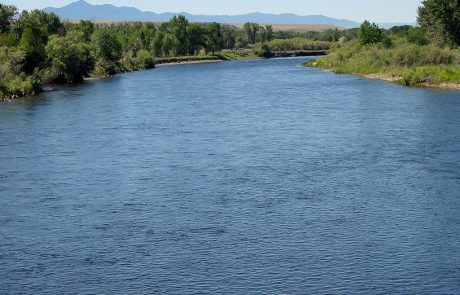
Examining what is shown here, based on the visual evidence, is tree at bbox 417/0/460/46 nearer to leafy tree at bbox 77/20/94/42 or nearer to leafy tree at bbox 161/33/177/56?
leafy tree at bbox 77/20/94/42

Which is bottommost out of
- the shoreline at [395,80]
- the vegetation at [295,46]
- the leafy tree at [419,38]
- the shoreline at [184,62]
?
the shoreline at [184,62]

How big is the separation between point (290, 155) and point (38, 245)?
17.2 meters

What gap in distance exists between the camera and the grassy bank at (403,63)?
74125mm

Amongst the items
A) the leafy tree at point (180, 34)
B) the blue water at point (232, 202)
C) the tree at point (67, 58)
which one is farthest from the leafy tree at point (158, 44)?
the blue water at point (232, 202)

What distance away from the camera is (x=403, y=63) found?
88250 mm

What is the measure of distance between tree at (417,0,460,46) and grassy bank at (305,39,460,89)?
7.98 ft

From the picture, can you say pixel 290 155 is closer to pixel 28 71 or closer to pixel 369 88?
pixel 369 88

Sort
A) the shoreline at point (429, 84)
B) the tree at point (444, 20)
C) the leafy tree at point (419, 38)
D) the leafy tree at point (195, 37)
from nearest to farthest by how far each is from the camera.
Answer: the shoreline at point (429, 84) → the tree at point (444, 20) → the leafy tree at point (419, 38) → the leafy tree at point (195, 37)

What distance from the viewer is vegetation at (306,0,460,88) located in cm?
7462

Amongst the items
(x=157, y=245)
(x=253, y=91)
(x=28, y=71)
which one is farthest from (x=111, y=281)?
(x=28, y=71)

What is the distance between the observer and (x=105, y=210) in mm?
28219

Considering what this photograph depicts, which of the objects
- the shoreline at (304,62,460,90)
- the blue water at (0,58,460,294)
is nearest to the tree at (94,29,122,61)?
the shoreline at (304,62,460,90)

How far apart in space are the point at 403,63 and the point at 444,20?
7.25 meters

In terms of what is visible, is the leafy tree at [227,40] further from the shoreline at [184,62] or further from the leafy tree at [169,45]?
the leafy tree at [169,45]
